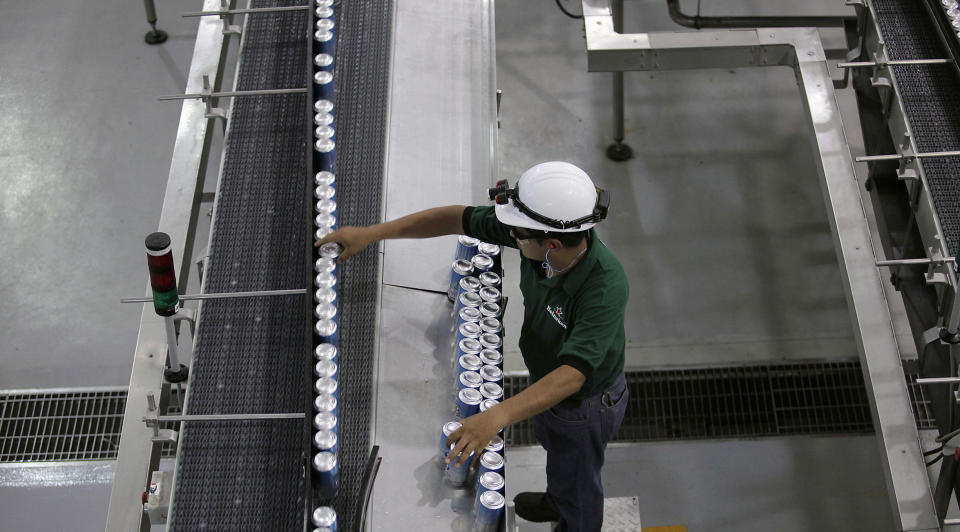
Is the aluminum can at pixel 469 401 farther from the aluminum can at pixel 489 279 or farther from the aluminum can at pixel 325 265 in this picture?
the aluminum can at pixel 325 265

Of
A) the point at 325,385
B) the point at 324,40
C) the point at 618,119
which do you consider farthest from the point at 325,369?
the point at 618,119

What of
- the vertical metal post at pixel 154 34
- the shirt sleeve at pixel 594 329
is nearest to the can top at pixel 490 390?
the shirt sleeve at pixel 594 329

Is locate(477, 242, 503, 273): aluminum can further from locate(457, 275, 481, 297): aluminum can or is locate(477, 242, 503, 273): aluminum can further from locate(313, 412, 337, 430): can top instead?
locate(313, 412, 337, 430): can top

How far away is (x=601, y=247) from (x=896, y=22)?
9.39 ft

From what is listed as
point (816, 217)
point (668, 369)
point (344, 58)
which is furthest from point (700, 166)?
point (344, 58)

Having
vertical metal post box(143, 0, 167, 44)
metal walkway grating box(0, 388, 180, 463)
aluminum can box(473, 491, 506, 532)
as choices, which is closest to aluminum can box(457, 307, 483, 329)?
aluminum can box(473, 491, 506, 532)

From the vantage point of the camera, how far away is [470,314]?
13.4 feet

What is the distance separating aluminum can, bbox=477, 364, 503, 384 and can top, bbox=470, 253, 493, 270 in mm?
475

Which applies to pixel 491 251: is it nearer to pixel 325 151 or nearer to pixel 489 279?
pixel 489 279

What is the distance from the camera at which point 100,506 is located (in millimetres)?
5570

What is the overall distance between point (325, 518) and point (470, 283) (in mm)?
1136

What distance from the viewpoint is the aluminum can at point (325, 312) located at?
12.8 ft

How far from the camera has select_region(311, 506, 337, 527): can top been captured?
11.6 ft

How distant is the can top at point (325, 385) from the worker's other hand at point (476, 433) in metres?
0.50
